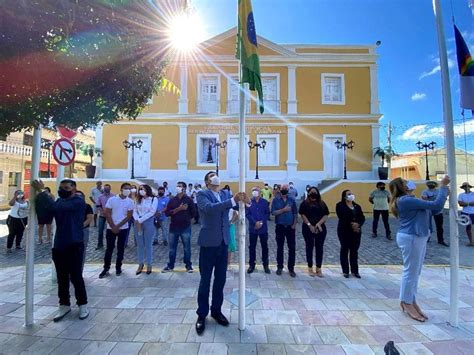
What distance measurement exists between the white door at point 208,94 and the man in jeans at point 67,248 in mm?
17454

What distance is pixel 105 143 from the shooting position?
66.9 ft

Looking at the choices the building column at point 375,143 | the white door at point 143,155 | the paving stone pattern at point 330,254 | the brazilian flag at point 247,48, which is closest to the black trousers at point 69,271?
the paving stone pattern at point 330,254

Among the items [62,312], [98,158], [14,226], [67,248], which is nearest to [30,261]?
Result: [67,248]

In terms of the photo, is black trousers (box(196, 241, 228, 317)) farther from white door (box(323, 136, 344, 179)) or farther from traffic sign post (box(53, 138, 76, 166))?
white door (box(323, 136, 344, 179))

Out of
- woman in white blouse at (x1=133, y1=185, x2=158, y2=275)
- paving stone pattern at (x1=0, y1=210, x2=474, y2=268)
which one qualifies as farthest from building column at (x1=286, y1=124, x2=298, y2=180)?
woman in white blouse at (x1=133, y1=185, x2=158, y2=275)

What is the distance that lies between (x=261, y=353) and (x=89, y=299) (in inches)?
117

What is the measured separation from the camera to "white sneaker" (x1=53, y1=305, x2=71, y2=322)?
388 cm

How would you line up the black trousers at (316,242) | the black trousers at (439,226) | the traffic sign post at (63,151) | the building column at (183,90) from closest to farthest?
the traffic sign post at (63,151) → the black trousers at (316,242) → the black trousers at (439,226) → the building column at (183,90)

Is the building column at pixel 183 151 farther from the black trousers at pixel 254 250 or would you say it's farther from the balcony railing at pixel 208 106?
the black trousers at pixel 254 250

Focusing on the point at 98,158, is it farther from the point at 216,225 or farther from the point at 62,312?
the point at 216,225

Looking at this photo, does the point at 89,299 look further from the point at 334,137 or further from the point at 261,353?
the point at 334,137

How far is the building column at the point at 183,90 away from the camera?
20484 mm

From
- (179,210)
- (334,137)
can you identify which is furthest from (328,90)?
(179,210)

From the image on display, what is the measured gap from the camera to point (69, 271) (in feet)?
13.2
